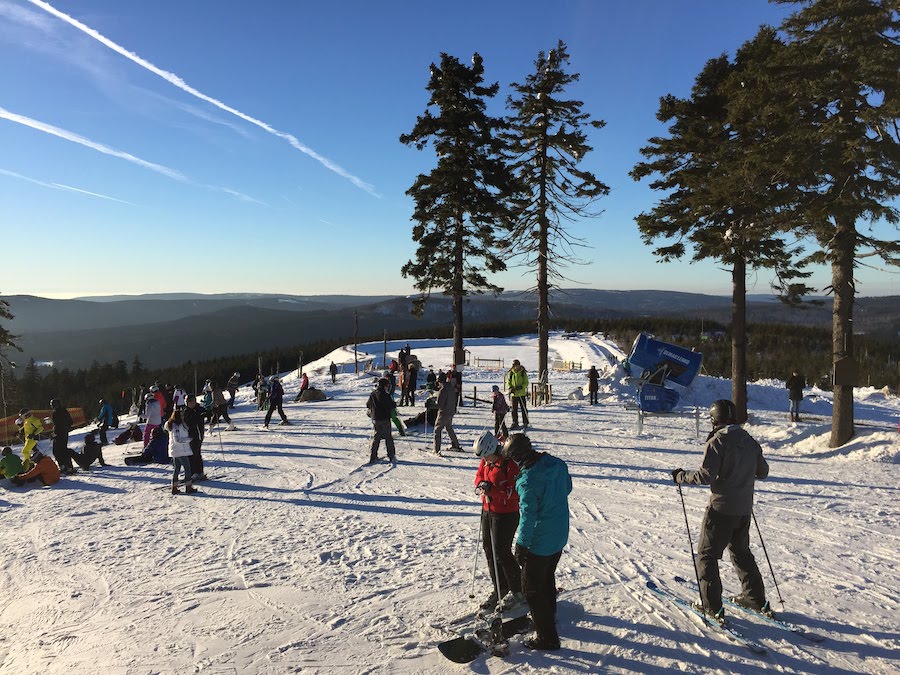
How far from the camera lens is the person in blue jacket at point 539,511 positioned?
13.8 feet

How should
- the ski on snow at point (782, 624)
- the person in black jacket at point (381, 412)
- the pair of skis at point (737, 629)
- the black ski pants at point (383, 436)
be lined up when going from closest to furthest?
1. the pair of skis at point (737, 629)
2. the ski on snow at point (782, 624)
3. the person in black jacket at point (381, 412)
4. the black ski pants at point (383, 436)

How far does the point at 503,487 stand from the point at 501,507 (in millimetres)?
198

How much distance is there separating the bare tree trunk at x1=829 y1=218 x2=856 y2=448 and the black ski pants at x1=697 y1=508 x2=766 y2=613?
395 inches

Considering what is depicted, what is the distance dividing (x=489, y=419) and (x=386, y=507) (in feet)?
30.4

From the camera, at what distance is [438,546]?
7086mm

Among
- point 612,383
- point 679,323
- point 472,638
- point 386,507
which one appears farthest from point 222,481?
point 679,323

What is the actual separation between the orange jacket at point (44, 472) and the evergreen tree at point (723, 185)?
16658 millimetres

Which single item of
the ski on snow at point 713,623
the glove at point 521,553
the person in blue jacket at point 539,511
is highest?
the person in blue jacket at point 539,511

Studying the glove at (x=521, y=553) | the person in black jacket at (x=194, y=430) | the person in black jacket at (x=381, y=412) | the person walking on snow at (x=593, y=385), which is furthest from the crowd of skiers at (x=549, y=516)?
the person walking on snow at (x=593, y=385)

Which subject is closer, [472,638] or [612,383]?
[472,638]

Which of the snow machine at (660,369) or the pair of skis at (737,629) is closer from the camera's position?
the pair of skis at (737,629)

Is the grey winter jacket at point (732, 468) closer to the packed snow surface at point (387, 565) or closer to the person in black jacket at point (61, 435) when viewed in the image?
the packed snow surface at point (387, 565)

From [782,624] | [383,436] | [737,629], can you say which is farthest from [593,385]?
[737,629]

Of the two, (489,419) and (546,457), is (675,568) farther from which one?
(489,419)
